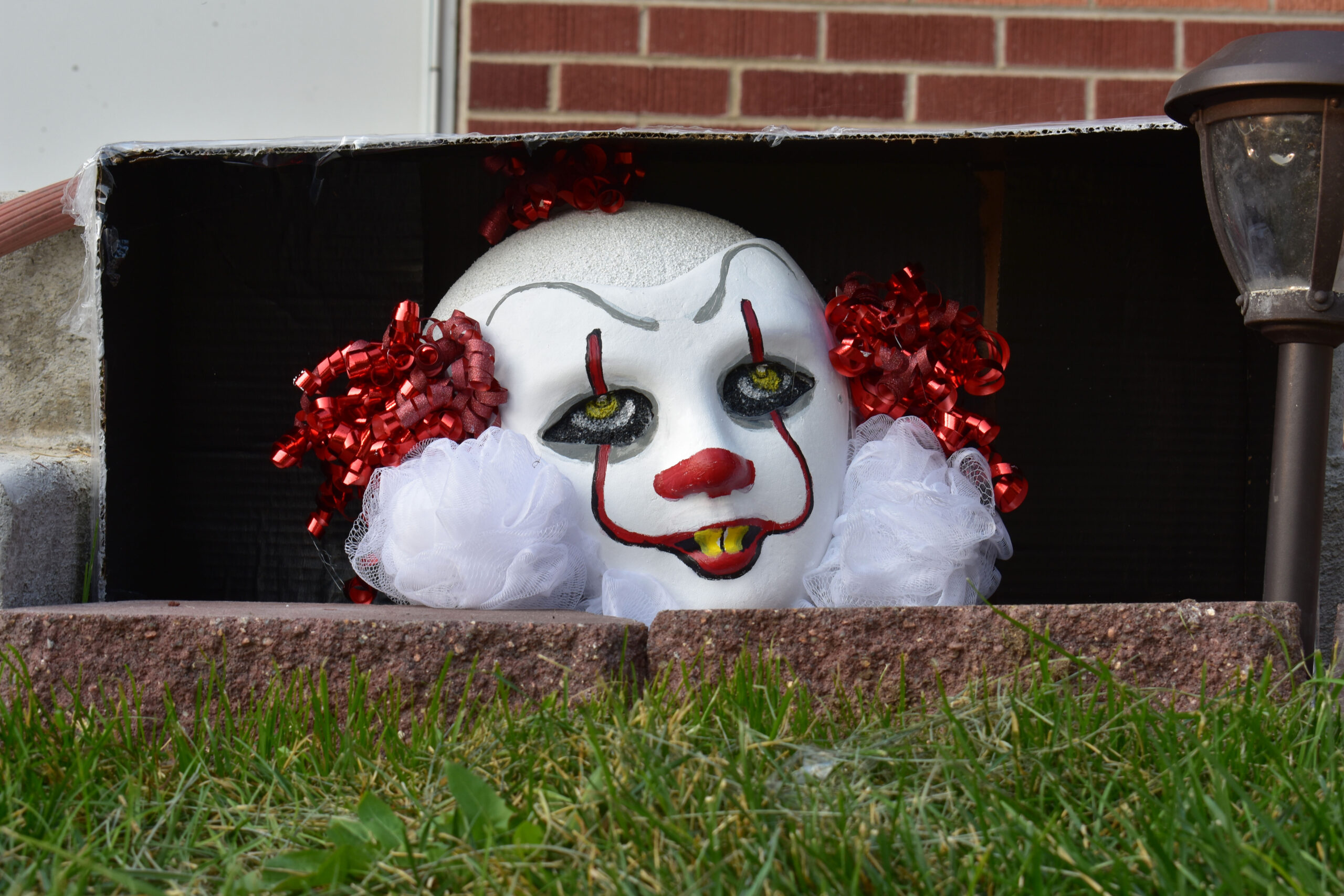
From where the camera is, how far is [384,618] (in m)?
1.47

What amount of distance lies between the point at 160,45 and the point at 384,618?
5.62 feet

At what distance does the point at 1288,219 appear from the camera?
5.41ft

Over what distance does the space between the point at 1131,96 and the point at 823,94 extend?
24.9 inches

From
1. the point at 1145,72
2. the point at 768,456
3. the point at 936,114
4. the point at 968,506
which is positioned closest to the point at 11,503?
the point at 768,456

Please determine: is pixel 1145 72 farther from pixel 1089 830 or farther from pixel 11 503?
pixel 11 503

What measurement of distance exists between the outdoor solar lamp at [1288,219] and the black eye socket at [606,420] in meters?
0.87

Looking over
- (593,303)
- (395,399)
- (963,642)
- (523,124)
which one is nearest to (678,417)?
(593,303)

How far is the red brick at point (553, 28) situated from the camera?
2.53 m

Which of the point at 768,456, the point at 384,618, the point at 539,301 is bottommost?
the point at 384,618

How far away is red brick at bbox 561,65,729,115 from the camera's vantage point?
2.54 metres

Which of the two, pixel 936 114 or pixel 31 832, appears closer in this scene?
pixel 31 832

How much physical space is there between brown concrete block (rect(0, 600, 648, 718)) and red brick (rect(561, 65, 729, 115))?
4.49 feet

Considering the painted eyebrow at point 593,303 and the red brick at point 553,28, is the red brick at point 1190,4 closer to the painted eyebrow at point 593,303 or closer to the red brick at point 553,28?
the red brick at point 553,28

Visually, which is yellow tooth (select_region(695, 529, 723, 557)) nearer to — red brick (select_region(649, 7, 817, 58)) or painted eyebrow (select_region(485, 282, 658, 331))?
painted eyebrow (select_region(485, 282, 658, 331))
